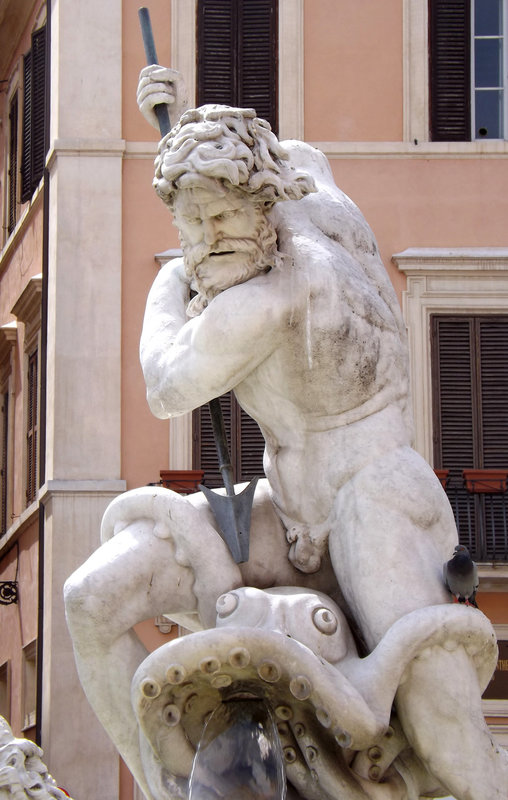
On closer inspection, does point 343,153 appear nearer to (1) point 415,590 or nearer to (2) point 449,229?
(2) point 449,229

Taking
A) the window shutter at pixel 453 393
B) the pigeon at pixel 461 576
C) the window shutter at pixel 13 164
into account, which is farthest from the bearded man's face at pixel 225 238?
the window shutter at pixel 13 164

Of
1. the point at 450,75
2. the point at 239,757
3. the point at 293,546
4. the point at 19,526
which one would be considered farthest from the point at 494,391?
the point at 239,757

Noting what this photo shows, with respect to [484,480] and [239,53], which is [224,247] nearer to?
[484,480]

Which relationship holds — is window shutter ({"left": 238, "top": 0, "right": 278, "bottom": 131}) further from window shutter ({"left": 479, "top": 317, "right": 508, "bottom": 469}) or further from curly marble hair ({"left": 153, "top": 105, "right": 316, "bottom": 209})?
curly marble hair ({"left": 153, "top": 105, "right": 316, "bottom": 209})

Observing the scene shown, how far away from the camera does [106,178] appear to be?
2059 cm

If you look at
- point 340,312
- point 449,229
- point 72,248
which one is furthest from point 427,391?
point 340,312

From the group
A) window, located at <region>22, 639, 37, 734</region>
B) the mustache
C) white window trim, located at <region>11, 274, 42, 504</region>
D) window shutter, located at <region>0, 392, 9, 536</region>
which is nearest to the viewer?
the mustache

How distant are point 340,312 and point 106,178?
16.0 meters

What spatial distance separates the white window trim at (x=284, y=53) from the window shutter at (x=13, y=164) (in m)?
3.72

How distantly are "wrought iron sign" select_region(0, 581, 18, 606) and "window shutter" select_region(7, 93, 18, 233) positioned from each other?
448cm

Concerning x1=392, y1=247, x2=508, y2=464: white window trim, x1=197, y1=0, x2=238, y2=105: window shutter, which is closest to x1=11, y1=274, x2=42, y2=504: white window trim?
x1=197, y1=0, x2=238, y2=105: window shutter

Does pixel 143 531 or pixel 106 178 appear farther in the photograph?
pixel 106 178

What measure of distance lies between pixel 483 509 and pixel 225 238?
1483 centimetres

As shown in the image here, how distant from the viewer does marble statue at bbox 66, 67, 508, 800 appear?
14.6 feet
